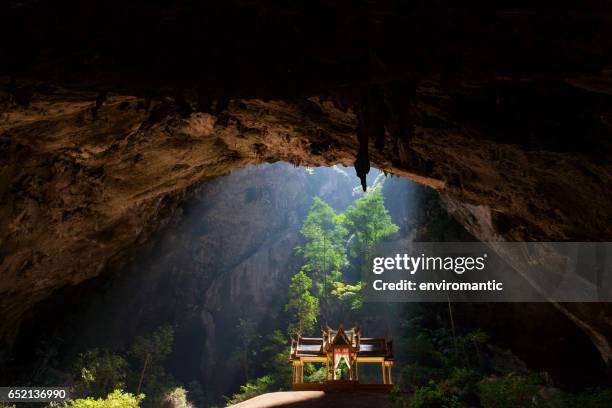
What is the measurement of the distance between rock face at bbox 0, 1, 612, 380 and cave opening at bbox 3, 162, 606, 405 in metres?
6.62

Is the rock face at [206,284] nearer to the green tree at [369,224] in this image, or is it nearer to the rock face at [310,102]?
the green tree at [369,224]

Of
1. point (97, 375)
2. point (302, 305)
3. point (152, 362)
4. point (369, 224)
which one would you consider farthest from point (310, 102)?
point (369, 224)

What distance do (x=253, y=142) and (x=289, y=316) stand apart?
21094 mm

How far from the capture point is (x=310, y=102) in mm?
7434

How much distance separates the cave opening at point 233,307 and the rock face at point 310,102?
6619 mm

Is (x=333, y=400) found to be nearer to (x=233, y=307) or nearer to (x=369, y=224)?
(x=369, y=224)

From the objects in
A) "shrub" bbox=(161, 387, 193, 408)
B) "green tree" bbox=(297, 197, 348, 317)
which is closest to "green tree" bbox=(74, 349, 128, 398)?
"shrub" bbox=(161, 387, 193, 408)

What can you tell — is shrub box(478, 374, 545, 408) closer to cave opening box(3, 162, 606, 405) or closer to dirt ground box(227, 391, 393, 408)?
dirt ground box(227, 391, 393, 408)

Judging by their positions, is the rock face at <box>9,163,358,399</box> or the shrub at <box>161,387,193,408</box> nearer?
the shrub at <box>161,387,193,408</box>

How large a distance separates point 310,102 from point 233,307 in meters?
24.3

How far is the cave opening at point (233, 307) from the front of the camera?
16141 millimetres

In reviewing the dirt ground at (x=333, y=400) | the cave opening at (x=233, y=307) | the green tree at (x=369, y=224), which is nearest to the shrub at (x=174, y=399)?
the cave opening at (x=233, y=307)

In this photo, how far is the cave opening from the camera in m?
16.1

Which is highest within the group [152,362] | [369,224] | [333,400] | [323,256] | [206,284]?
[369,224]
